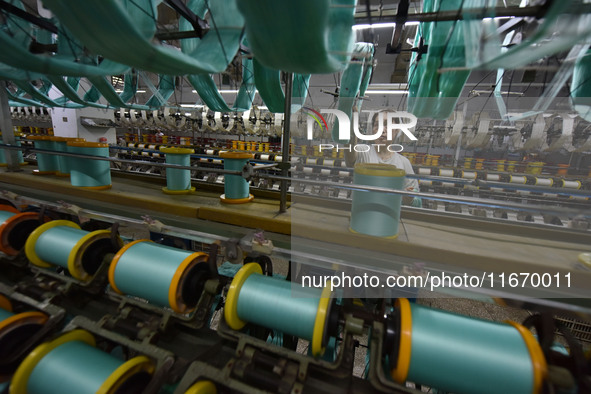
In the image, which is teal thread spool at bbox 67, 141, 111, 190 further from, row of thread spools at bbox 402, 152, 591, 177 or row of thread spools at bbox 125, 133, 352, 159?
row of thread spools at bbox 402, 152, 591, 177

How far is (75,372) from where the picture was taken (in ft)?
2.81

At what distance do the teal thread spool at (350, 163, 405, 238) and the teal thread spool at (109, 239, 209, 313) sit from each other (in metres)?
0.76

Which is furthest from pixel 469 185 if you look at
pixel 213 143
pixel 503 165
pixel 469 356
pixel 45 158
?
pixel 213 143

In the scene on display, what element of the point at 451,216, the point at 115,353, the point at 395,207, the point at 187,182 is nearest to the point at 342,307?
the point at 395,207

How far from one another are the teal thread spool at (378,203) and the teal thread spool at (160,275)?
76cm

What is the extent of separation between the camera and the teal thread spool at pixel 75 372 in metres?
0.82

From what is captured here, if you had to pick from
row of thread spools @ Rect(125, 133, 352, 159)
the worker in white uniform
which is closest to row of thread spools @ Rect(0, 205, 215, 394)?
the worker in white uniform

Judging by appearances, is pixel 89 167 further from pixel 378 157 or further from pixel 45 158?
pixel 378 157

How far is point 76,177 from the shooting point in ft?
5.59

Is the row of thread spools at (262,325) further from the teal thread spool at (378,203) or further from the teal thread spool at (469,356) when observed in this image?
the teal thread spool at (378,203)

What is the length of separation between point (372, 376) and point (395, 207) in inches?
24.7

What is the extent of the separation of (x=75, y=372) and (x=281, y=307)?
76 centimetres

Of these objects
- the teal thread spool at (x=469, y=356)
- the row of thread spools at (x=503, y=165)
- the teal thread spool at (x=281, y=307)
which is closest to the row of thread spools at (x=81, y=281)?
the teal thread spool at (x=281, y=307)

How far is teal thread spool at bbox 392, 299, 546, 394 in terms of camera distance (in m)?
0.68
